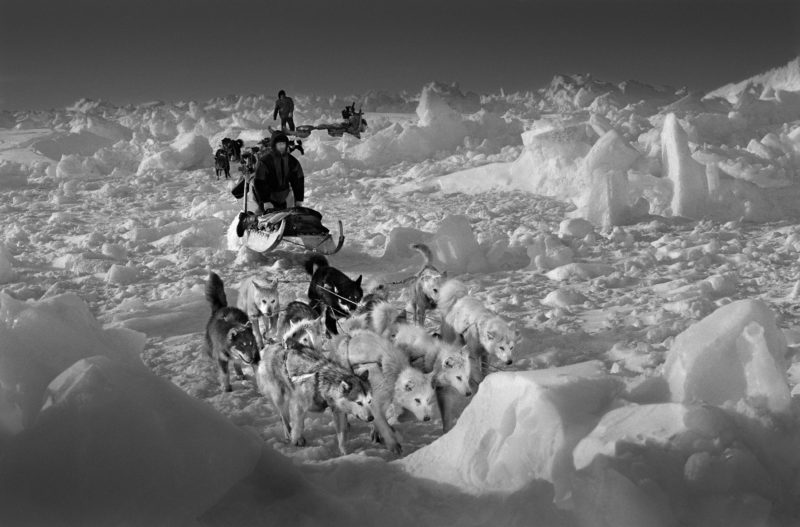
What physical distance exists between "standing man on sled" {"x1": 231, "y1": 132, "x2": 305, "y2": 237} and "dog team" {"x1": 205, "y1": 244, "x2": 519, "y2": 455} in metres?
3.09

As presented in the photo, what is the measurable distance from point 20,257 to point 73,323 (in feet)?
20.1

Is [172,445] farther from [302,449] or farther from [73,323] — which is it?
[73,323]

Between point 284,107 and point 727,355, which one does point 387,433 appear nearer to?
point 727,355

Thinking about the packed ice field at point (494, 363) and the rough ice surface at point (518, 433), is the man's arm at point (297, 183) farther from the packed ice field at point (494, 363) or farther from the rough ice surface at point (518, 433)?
the rough ice surface at point (518, 433)

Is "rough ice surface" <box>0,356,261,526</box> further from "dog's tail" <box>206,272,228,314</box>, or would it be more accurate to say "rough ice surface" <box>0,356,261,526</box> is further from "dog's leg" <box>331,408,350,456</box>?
"dog's tail" <box>206,272,228,314</box>

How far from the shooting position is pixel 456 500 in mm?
3562

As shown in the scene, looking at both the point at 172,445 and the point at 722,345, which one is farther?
the point at 722,345

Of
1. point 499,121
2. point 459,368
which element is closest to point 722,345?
point 459,368

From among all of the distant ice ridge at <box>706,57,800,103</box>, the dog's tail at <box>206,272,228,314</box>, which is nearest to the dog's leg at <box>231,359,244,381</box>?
the dog's tail at <box>206,272,228,314</box>

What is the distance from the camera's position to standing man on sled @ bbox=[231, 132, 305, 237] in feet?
30.7

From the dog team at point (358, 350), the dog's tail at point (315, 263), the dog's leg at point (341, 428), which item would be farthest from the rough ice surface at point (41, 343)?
the dog's tail at point (315, 263)

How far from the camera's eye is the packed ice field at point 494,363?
333 cm

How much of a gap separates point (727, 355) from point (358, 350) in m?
2.11

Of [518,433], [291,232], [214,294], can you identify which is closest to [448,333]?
[214,294]
